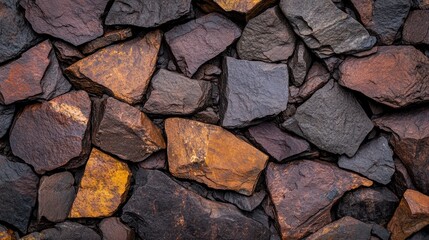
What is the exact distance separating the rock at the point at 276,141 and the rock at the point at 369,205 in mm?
383

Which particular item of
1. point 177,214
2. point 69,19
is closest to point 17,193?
point 177,214

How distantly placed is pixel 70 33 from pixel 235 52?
882 millimetres

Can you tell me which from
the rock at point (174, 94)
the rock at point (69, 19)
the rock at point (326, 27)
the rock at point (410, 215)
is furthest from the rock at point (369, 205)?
the rock at point (69, 19)

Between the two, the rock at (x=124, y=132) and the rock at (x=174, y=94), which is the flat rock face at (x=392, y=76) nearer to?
the rock at (x=174, y=94)

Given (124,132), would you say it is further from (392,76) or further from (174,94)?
(392,76)

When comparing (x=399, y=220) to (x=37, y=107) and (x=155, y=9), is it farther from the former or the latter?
(x=37, y=107)

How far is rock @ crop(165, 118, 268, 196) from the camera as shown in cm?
234

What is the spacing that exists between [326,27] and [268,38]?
1.00 ft

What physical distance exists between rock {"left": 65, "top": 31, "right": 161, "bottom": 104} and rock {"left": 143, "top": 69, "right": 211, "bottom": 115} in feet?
0.21

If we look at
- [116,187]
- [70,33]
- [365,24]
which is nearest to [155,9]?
[70,33]

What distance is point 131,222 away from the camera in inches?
93.3

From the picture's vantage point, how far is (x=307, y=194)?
238 centimetres

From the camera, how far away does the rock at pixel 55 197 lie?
233cm

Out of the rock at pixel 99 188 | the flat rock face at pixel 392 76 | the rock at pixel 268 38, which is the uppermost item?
the rock at pixel 268 38
